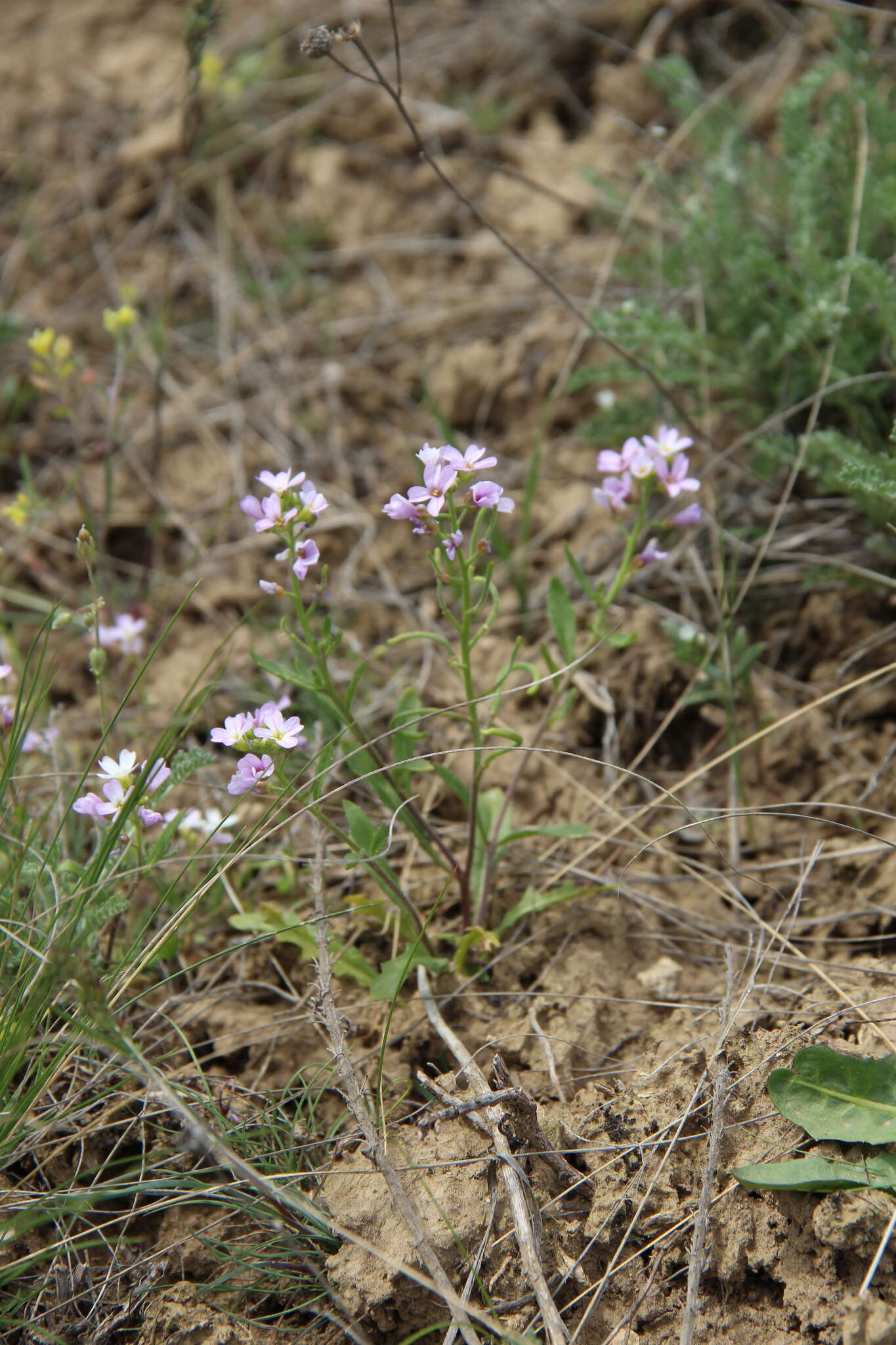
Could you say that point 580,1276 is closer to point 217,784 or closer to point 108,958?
point 108,958

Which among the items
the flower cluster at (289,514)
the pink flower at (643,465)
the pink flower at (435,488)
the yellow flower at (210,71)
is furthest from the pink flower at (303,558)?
the yellow flower at (210,71)

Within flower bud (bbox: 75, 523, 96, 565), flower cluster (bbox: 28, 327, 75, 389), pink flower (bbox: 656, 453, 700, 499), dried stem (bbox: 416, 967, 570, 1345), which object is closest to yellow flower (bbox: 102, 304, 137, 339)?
flower cluster (bbox: 28, 327, 75, 389)

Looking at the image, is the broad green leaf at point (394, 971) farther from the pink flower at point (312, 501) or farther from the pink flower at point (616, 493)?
the pink flower at point (616, 493)

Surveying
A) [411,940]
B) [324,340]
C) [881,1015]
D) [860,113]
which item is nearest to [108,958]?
[411,940]

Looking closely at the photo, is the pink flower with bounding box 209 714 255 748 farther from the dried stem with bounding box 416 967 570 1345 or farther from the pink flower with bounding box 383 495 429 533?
the dried stem with bounding box 416 967 570 1345

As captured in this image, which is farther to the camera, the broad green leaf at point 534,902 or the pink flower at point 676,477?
the broad green leaf at point 534,902

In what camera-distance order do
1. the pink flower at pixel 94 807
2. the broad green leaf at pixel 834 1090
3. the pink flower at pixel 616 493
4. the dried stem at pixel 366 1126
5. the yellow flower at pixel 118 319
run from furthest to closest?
the yellow flower at pixel 118 319, the pink flower at pixel 616 493, the pink flower at pixel 94 807, the broad green leaf at pixel 834 1090, the dried stem at pixel 366 1126
